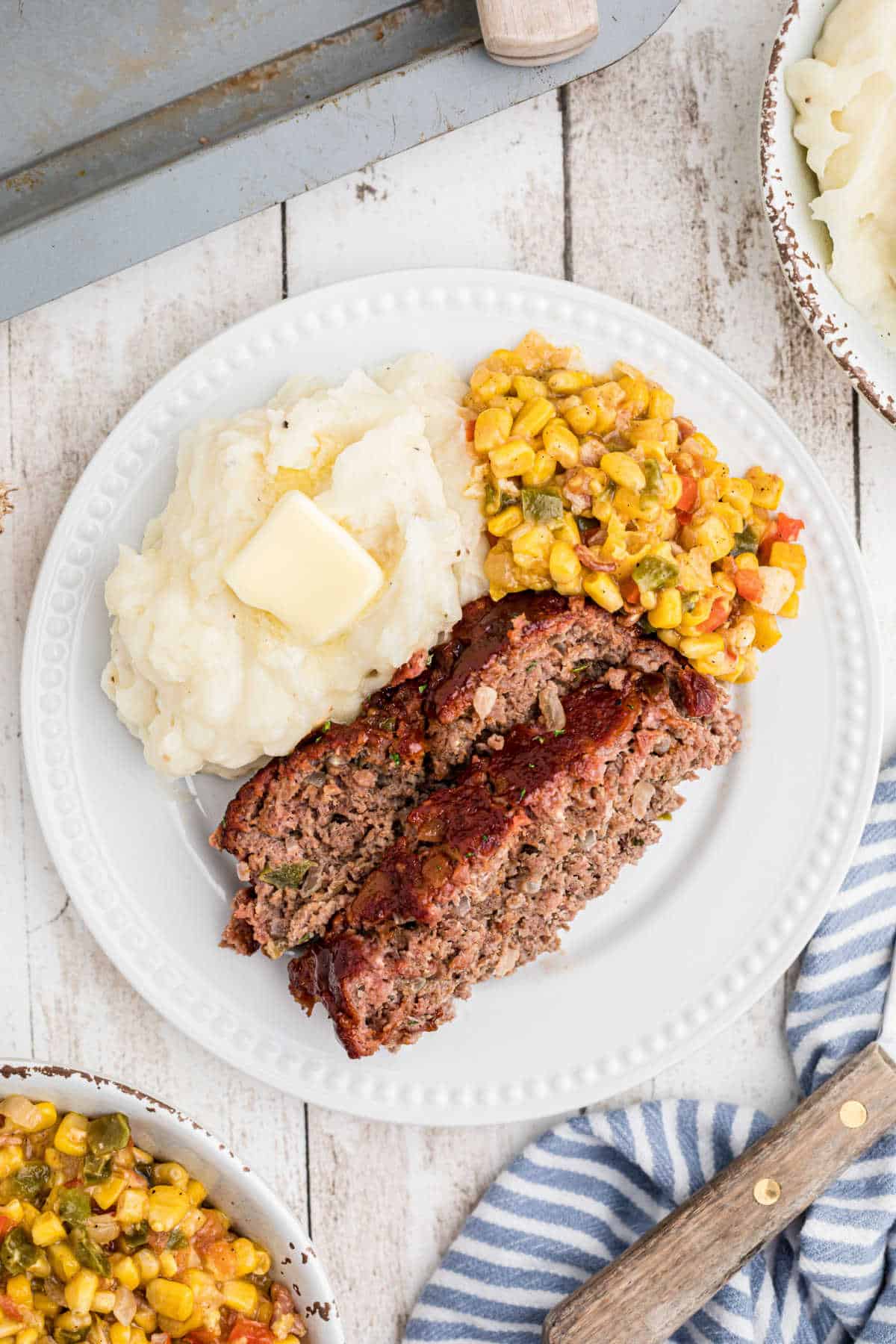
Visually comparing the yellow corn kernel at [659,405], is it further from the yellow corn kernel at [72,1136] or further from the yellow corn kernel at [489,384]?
the yellow corn kernel at [72,1136]

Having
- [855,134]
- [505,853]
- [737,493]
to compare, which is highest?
[855,134]

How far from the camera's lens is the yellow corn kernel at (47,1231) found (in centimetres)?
381

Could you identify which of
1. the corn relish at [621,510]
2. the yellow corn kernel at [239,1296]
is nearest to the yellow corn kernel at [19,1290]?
the yellow corn kernel at [239,1296]

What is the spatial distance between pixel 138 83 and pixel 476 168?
1323 millimetres

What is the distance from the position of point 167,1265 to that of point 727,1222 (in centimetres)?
210

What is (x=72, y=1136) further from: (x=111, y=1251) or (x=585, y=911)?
(x=585, y=911)

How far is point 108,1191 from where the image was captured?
3869 millimetres

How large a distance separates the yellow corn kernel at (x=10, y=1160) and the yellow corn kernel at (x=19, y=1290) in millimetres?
320

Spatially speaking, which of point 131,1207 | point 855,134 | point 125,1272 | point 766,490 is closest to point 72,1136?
point 131,1207

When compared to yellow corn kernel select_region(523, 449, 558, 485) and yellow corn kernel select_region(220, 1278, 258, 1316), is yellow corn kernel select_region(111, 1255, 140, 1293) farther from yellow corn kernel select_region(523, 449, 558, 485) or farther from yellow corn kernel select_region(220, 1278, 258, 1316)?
yellow corn kernel select_region(523, 449, 558, 485)

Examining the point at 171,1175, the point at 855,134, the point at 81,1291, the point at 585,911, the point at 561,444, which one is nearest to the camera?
the point at 81,1291

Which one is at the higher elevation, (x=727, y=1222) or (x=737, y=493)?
(x=737, y=493)

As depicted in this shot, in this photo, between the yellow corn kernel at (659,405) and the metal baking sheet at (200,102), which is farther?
the yellow corn kernel at (659,405)

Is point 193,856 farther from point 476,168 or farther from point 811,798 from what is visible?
point 476,168
